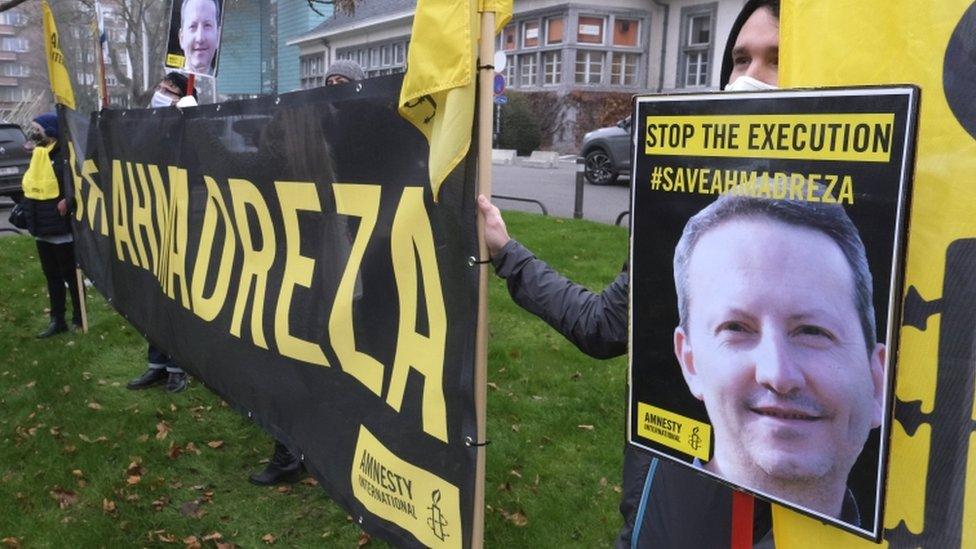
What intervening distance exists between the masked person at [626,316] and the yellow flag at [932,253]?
34cm

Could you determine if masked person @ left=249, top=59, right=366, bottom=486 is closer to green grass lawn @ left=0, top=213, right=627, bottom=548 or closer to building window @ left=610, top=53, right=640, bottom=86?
green grass lawn @ left=0, top=213, right=627, bottom=548

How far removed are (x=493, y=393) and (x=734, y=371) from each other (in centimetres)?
389

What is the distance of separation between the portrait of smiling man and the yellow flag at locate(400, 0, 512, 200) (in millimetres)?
722

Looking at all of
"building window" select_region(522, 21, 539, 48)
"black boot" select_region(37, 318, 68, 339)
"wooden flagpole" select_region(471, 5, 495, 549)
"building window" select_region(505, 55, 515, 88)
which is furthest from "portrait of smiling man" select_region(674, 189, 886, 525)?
"building window" select_region(505, 55, 515, 88)

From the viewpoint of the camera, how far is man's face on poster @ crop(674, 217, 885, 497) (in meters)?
1.40

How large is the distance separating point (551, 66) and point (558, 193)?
2127cm

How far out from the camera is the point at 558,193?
58.7 feet

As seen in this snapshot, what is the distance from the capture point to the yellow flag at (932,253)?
1300 millimetres

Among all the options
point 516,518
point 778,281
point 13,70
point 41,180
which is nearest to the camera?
point 778,281

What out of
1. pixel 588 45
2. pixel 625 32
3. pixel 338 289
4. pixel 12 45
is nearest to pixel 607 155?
pixel 338 289

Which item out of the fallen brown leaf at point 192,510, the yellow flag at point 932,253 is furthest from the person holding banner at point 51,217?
the yellow flag at point 932,253

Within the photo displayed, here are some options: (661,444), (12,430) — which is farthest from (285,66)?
(661,444)

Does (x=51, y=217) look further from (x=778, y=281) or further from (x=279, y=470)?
(x=778, y=281)

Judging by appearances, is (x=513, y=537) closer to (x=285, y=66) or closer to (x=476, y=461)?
(x=476, y=461)
